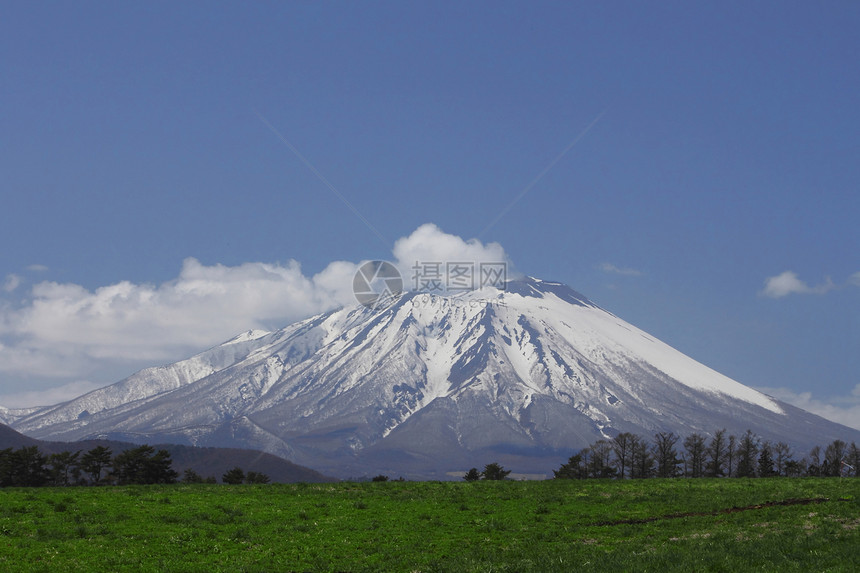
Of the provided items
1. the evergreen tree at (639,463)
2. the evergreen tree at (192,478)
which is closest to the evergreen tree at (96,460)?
the evergreen tree at (192,478)

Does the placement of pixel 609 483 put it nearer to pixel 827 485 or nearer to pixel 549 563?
pixel 827 485

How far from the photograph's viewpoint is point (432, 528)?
3588cm

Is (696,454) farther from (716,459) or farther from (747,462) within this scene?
(747,462)

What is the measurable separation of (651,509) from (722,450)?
349ft

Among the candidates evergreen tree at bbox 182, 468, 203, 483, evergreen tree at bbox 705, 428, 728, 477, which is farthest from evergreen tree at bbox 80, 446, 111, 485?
evergreen tree at bbox 705, 428, 728, 477

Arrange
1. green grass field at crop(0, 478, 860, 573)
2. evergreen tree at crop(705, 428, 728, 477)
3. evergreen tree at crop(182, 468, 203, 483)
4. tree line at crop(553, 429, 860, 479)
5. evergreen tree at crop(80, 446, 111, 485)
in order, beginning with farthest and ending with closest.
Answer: tree line at crop(553, 429, 860, 479), evergreen tree at crop(705, 428, 728, 477), evergreen tree at crop(182, 468, 203, 483), evergreen tree at crop(80, 446, 111, 485), green grass field at crop(0, 478, 860, 573)

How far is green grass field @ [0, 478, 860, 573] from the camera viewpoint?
91.4 ft

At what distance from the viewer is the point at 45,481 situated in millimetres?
93625

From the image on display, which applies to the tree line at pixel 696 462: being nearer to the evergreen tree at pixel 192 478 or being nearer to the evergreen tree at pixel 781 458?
the evergreen tree at pixel 781 458

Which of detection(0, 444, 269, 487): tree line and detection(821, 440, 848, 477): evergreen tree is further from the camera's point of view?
detection(821, 440, 848, 477): evergreen tree

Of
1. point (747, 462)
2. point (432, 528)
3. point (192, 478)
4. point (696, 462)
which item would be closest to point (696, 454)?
point (696, 462)

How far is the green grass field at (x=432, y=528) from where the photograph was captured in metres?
27.9

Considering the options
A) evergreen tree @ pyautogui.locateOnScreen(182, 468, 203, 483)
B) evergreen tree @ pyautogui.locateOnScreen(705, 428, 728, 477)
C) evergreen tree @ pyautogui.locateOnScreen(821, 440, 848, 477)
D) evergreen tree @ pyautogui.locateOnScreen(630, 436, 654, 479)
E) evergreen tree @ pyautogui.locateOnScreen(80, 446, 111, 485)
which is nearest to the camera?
evergreen tree @ pyautogui.locateOnScreen(80, 446, 111, 485)

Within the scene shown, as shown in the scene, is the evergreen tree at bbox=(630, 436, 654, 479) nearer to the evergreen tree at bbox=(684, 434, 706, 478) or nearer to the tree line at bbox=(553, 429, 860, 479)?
the tree line at bbox=(553, 429, 860, 479)
